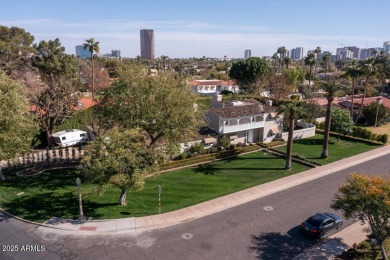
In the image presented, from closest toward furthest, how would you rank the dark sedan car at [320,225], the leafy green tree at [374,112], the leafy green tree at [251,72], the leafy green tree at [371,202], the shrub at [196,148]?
1. the leafy green tree at [371,202]
2. the dark sedan car at [320,225]
3. the shrub at [196,148]
4. the leafy green tree at [374,112]
5. the leafy green tree at [251,72]

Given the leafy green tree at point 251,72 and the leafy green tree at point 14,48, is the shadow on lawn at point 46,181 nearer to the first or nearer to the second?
the leafy green tree at point 14,48

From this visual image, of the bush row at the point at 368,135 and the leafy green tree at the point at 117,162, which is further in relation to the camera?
the bush row at the point at 368,135

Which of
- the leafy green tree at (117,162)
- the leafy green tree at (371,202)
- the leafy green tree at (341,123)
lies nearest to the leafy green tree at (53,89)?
the leafy green tree at (117,162)

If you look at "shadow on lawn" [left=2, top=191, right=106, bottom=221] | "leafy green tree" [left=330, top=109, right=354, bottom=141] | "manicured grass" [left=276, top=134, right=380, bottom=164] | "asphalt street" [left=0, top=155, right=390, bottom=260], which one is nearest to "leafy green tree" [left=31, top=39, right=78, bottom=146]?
"shadow on lawn" [left=2, top=191, right=106, bottom=221]

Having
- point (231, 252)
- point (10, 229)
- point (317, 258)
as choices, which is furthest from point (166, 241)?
point (10, 229)

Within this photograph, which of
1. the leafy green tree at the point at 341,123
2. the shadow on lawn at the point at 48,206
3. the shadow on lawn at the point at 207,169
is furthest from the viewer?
the leafy green tree at the point at 341,123

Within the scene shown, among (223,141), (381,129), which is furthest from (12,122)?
(381,129)

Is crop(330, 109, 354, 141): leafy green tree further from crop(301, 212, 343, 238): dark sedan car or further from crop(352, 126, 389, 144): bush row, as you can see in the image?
crop(301, 212, 343, 238): dark sedan car

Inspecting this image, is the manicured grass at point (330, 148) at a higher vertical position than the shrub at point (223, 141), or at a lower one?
lower
